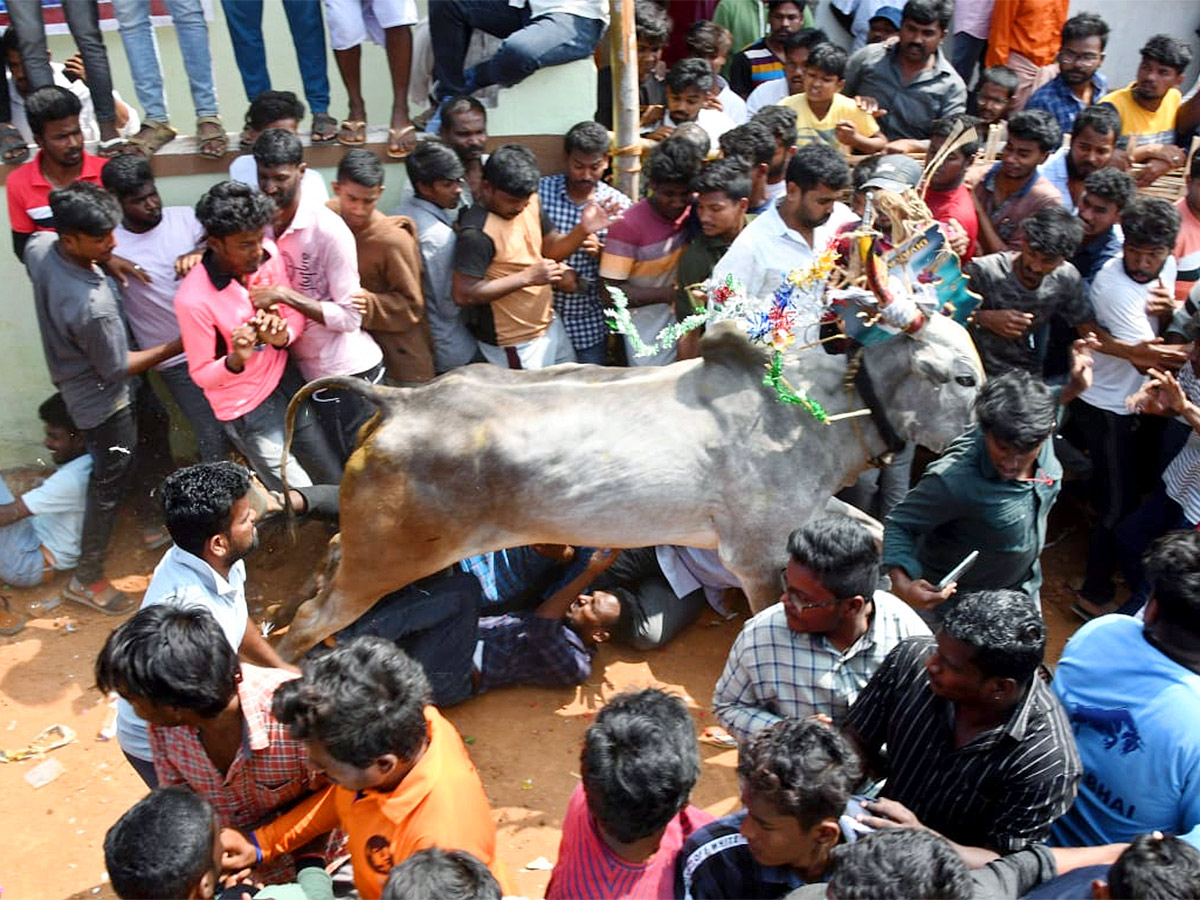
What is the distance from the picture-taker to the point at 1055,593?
677cm

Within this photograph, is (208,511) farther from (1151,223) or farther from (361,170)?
(1151,223)

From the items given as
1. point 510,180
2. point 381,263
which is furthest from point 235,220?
point 510,180

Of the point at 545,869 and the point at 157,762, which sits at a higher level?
the point at 157,762

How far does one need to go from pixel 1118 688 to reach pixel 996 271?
10.8 ft

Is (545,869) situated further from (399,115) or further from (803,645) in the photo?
(399,115)

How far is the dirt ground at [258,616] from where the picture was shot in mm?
4895

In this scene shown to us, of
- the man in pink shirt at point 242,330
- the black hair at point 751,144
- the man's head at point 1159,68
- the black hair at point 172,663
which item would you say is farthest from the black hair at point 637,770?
the man's head at point 1159,68

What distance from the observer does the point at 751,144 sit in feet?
21.5

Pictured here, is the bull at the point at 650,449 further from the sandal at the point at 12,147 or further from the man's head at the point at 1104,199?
the sandal at the point at 12,147

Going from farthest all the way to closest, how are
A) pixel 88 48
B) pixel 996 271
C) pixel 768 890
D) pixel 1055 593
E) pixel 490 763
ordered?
pixel 88 48 < pixel 1055 593 < pixel 996 271 < pixel 490 763 < pixel 768 890

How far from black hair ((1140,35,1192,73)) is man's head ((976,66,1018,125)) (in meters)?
0.94

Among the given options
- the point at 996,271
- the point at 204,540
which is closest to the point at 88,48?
the point at 204,540

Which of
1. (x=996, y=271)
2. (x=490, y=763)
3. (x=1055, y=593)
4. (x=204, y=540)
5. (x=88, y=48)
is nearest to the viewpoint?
(x=204, y=540)

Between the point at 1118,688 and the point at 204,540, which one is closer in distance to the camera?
the point at 1118,688
